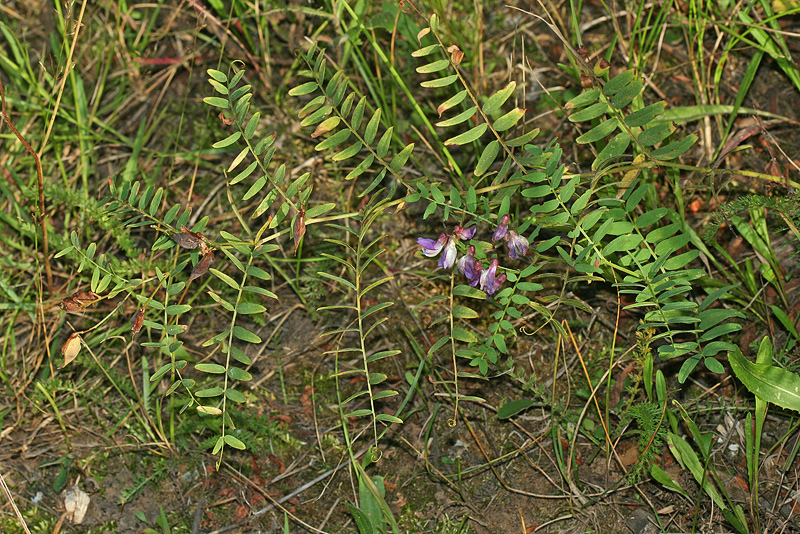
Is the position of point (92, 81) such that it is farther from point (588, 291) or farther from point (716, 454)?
point (716, 454)

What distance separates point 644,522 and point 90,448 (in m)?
1.94

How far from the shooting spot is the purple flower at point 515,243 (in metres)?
2.10

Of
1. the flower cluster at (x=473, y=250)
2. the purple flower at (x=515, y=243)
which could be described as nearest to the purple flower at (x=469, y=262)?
the flower cluster at (x=473, y=250)

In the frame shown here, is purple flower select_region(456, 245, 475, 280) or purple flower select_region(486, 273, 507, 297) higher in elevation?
purple flower select_region(456, 245, 475, 280)

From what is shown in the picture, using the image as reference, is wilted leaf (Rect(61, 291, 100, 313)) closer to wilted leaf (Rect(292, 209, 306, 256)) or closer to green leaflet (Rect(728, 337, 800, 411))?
wilted leaf (Rect(292, 209, 306, 256))

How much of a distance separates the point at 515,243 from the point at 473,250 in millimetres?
133

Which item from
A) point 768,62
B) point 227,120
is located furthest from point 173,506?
point 768,62

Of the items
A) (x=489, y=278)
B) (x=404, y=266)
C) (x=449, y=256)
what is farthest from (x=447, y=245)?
(x=404, y=266)

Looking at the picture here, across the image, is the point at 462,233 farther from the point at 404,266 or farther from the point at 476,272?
the point at 404,266

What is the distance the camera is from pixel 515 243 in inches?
82.8

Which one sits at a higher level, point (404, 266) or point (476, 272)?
point (476, 272)

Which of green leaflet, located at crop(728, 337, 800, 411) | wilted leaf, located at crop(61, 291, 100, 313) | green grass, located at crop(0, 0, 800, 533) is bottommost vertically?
green leaflet, located at crop(728, 337, 800, 411)

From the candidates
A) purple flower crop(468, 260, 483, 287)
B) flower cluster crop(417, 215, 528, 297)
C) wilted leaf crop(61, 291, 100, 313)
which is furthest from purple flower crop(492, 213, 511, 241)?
wilted leaf crop(61, 291, 100, 313)

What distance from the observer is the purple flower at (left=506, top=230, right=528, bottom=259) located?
210 cm
